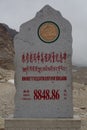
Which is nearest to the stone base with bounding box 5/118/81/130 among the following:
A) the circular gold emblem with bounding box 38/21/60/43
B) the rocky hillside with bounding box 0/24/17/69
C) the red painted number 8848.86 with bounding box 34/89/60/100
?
the red painted number 8848.86 with bounding box 34/89/60/100


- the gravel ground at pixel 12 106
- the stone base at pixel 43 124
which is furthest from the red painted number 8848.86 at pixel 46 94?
the gravel ground at pixel 12 106

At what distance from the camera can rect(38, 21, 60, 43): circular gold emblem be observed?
940 cm

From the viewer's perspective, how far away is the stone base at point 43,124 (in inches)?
356

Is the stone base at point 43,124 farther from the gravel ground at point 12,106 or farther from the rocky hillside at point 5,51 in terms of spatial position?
the rocky hillside at point 5,51

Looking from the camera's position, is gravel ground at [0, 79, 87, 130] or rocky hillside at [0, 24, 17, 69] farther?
rocky hillside at [0, 24, 17, 69]

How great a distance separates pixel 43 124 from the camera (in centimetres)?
910

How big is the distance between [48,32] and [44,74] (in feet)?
2.65

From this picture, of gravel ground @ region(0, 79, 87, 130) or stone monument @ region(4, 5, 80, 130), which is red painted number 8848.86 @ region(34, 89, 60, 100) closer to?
stone monument @ region(4, 5, 80, 130)

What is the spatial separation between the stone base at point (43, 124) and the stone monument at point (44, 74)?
213 millimetres

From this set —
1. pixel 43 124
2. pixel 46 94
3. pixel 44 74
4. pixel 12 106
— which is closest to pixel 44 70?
pixel 44 74

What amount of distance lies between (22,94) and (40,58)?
2.50 feet

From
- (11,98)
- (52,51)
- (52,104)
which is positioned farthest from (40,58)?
(11,98)

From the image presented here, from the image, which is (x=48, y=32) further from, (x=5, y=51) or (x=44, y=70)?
(x=5, y=51)

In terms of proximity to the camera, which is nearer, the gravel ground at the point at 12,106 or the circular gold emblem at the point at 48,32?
the circular gold emblem at the point at 48,32
